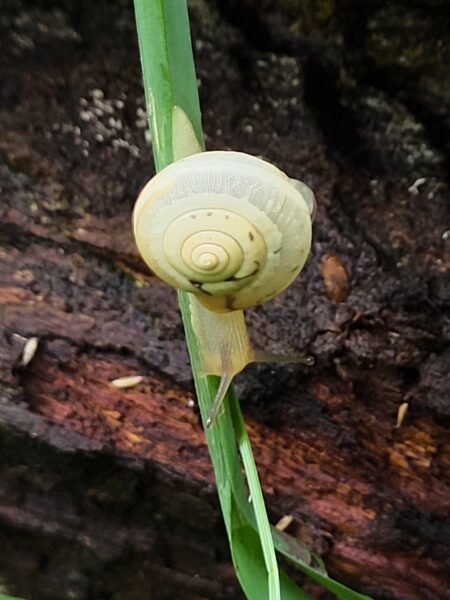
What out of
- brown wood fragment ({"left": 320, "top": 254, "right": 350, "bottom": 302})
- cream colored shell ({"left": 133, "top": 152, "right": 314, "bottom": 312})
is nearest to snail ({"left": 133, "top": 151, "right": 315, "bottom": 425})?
cream colored shell ({"left": 133, "top": 152, "right": 314, "bottom": 312})

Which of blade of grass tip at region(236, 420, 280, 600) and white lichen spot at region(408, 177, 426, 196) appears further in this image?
white lichen spot at region(408, 177, 426, 196)

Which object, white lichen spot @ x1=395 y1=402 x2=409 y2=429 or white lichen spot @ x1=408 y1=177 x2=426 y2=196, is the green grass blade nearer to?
white lichen spot @ x1=395 y1=402 x2=409 y2=429

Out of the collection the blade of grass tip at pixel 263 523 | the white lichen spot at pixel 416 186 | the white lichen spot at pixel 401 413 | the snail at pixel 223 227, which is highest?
the white lichen spot at pixel 416 186

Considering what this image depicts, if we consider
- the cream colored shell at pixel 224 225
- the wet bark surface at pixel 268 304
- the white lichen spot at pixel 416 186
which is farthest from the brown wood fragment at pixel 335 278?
the cream colored shell at pixel 224 225

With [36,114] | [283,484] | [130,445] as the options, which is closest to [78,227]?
[36,114]

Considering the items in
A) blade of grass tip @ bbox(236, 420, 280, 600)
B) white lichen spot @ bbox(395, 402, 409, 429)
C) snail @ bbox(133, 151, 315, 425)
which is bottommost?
blade of grass tip @ bbox(236, 420, 280, 600)

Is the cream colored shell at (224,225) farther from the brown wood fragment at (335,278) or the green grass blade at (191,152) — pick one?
the brown wood fragment at (335,278)

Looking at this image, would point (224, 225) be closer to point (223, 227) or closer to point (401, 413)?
point (223, 227)
